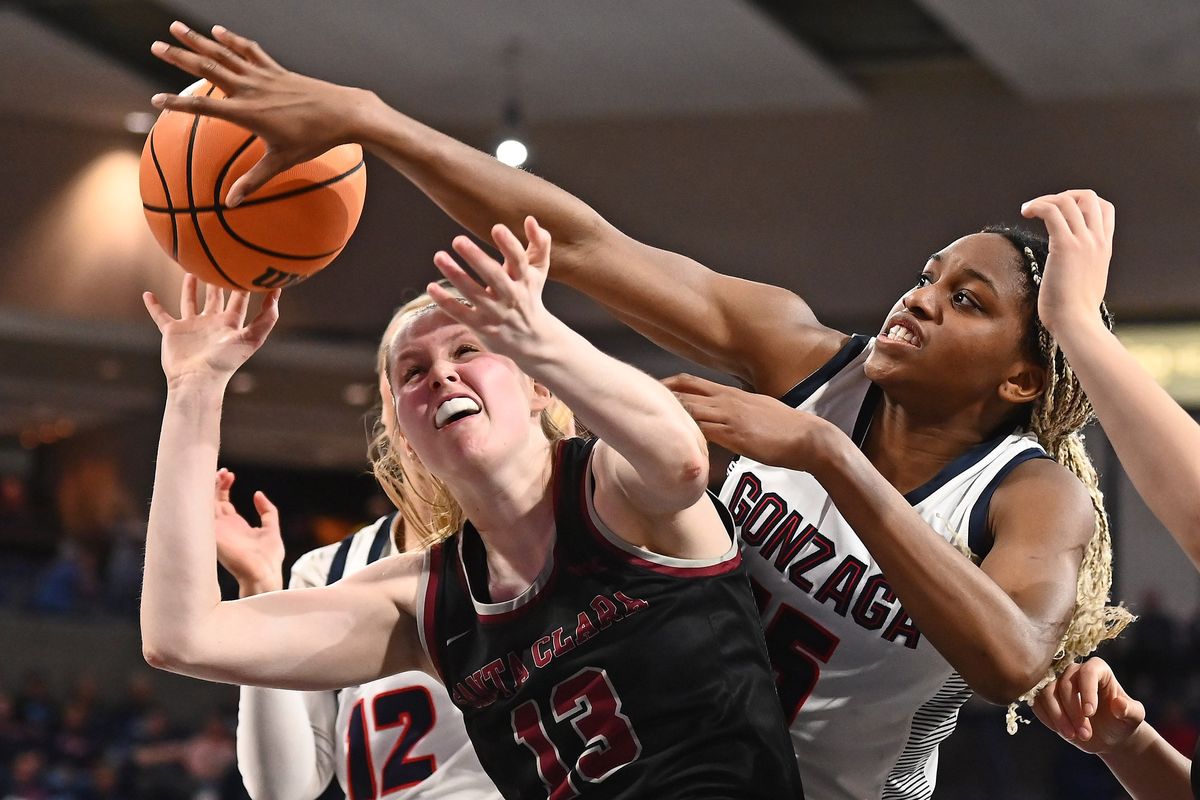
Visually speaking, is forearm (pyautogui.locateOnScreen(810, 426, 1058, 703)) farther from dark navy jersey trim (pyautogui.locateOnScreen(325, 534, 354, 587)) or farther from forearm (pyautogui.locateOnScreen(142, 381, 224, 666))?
dark navy jersey trim (pyautogui.locateOnScreen(325, 534, 354, 587))

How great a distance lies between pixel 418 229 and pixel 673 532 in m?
11.6

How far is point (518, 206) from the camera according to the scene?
8.54 ft

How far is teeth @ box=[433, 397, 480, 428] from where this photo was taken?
8.05ft

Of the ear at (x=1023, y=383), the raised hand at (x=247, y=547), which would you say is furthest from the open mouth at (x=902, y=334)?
the raised hand at (x=247, y=547)

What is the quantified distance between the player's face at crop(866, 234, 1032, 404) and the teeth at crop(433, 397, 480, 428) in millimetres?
828

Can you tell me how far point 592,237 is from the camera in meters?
2.73

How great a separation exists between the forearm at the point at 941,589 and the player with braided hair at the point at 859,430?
0.06 metres

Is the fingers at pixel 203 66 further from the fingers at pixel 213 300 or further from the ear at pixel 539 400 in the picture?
the ear at pixel 539 400

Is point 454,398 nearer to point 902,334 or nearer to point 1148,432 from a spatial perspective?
point 902,334

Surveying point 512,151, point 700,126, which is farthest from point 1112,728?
point 700,126

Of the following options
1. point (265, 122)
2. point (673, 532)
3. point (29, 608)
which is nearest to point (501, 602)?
point (673, 532)

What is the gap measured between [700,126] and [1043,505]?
10.6 m

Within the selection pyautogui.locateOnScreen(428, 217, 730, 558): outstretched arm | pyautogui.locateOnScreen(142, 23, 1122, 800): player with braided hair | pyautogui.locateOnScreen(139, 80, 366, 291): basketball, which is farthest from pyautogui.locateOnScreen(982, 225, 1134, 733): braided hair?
pyautogui.locateOnScreen(139, 80, 366, 291): basketball

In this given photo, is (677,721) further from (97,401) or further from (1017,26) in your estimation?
(97,401)
